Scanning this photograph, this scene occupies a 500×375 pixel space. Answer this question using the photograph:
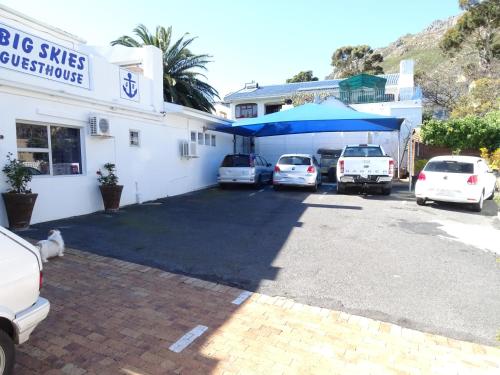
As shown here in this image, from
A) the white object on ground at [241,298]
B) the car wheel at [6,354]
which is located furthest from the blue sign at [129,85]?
the car wheel at [6,354]

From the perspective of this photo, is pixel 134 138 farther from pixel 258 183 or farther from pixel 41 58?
pixel 258 183

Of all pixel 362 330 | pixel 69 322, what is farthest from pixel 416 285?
pixel 69 322

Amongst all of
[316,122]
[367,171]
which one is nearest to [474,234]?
[367,171]

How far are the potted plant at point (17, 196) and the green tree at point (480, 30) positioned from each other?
3495cm

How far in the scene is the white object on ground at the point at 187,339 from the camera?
3169mm

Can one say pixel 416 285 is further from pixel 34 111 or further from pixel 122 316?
pixel 34 111

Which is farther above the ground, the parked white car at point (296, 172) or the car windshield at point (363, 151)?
the car windshield at point (363, 151)

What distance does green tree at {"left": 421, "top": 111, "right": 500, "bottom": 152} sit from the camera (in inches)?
664

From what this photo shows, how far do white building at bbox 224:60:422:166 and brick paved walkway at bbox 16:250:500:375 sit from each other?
1283cm

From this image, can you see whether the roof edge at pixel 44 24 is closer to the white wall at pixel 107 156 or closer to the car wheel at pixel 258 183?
the white wall at pixel 107 156

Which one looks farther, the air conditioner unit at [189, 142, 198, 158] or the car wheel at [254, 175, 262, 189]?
the car wheel at [254, 175, 262, 189]

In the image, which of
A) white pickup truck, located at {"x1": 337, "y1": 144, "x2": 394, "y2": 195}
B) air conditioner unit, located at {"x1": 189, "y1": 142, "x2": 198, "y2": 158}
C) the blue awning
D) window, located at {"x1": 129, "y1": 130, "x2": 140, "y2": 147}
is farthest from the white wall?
white pickup truck, located at {"x1": 337, "y1": 144, "x2": 394, "y2": 195}

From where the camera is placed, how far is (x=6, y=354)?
95.7 inches

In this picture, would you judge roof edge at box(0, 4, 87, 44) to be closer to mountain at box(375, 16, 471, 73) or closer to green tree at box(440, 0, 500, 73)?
green tree at box(440, 0, 500, 73)
